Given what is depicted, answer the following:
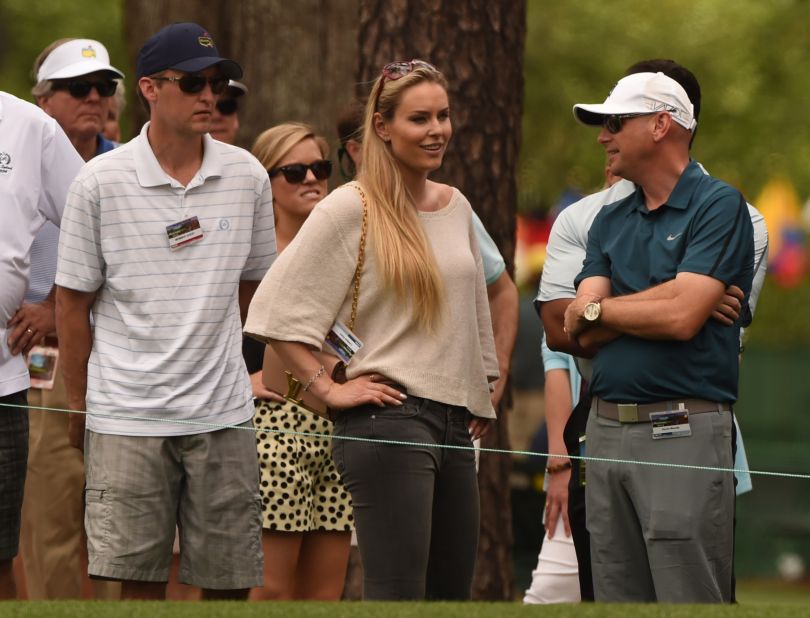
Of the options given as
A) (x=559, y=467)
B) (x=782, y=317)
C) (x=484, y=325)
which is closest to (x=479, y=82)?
(x=559, y=467)

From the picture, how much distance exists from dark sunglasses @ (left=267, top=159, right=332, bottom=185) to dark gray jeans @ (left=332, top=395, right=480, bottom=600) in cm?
183

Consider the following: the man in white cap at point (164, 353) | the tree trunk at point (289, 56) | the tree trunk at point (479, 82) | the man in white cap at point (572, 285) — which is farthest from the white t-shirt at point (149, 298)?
the tree trunk at point (289, 56)

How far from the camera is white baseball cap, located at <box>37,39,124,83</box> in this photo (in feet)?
24.3

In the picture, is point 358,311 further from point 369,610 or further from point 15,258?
point 15,258

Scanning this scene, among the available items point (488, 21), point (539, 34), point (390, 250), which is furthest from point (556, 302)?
point (539, 34)

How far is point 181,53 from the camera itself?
6.23m

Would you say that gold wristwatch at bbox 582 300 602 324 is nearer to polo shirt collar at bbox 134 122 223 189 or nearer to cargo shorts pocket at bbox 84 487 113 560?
polo shirt collar at bbox 134 122 223 189

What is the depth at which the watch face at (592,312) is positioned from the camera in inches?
229

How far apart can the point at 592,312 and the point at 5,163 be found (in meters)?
2.01

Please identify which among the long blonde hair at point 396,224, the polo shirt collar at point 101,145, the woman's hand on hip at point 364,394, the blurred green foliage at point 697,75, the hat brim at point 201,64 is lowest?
the woman's hand on hip at point 364,394

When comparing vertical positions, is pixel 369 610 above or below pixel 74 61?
below

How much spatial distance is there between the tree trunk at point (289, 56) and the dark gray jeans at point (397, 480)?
186 inches

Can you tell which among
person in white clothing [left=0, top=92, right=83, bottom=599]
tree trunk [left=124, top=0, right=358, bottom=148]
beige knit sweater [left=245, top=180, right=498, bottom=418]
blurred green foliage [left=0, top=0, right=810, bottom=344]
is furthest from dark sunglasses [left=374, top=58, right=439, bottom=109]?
blurred green foliage [left=0, top=0, right=810, bottom=344]

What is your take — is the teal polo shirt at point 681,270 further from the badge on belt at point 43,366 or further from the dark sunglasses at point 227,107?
the dark sunglasses at point 227,107
